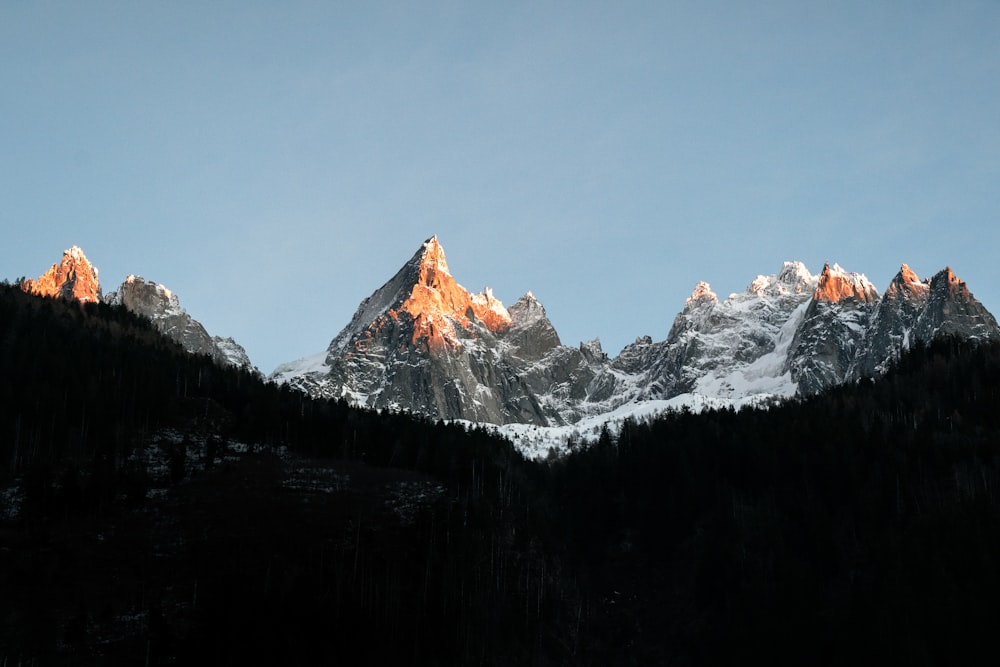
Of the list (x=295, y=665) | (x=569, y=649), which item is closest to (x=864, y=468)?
(x=569, y=649)

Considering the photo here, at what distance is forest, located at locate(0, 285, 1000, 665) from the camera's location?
11919 centimetres

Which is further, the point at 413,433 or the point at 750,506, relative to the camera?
the point at 413,433

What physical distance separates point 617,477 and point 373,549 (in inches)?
2600

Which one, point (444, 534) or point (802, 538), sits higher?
point (802, 538)

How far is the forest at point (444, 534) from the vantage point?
4692 inches

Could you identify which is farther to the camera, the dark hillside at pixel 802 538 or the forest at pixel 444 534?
the dark hillside at pixel 802 538

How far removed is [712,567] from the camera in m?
156

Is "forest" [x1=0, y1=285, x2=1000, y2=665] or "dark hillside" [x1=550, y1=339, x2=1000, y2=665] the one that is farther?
"dark hillside" [x1=550, y1=339, x2=1000, y2=665]

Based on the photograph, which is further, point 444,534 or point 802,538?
→ point 802,538

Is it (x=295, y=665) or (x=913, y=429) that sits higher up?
(x=913, y=429)

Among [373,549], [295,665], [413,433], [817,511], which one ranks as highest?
[413,433]

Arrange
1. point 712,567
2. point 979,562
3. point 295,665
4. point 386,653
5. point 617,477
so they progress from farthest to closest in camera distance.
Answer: point 617,477, point 712,567, point 979,562, point 386,653, point 295,665

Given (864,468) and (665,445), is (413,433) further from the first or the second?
(864,468)

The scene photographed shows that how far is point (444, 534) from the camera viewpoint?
14762 cm
